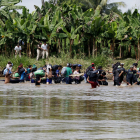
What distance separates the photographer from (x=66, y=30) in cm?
3988

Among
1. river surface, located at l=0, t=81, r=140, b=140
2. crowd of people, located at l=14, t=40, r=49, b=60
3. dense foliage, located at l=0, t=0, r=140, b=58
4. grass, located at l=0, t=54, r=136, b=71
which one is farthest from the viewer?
dense foliage, located at l=0, t=0, r=140, b=58

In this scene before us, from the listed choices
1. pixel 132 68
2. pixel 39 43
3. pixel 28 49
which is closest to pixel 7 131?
pixel 132 68

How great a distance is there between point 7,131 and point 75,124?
1596 mm

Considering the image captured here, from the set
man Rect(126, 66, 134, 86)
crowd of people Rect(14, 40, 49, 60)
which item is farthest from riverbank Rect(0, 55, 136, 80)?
man Rect(126, 66, 134, 86)

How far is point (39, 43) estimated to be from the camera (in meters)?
40.2

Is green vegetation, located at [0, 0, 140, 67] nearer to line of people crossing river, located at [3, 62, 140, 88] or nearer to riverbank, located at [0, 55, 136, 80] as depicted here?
riverbank, located at [0, 55, 136, 80]

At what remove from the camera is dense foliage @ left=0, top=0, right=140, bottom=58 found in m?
40.0

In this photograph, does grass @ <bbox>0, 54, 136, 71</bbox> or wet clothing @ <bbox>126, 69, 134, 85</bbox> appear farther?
grass @ <bbox>0, 54, 136, 71</bbox>

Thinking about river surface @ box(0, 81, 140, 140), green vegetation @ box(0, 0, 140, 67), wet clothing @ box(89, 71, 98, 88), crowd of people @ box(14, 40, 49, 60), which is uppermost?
green vegetation @ box(0, 0, 140, 67)

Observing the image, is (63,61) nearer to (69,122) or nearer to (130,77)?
(130,77)

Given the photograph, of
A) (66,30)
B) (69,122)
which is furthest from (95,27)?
(69,122)

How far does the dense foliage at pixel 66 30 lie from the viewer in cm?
4000

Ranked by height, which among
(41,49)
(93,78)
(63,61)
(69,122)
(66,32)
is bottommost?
(69,122)

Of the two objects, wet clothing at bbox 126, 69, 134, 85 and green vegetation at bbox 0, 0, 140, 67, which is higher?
green vegetation at bbox 0, 0, 140, 67
